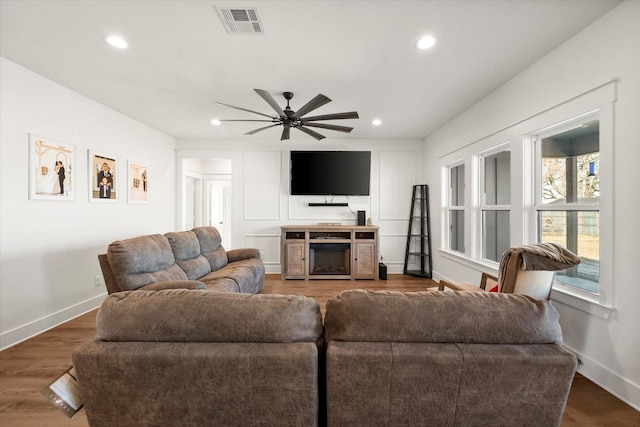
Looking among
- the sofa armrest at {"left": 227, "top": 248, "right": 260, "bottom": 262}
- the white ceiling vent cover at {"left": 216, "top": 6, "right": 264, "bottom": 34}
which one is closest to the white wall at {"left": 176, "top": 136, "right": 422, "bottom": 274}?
the sofa armrest at {"left": 227, "top": 248, "right": 260, "bottom": 262}

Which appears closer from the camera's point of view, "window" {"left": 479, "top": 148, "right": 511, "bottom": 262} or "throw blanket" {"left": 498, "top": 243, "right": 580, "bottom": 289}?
"throw blanket" {"left": 498, "top": 243, "right": 580, "bottom": 289}

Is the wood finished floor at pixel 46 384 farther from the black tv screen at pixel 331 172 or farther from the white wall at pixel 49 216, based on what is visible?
the black tv screen at pixel 331 172

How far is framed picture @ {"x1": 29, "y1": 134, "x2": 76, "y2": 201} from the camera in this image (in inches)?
115

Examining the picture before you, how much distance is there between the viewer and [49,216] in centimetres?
310

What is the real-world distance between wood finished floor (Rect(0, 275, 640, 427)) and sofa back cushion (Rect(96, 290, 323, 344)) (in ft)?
3.77

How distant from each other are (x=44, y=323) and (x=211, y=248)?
185cm

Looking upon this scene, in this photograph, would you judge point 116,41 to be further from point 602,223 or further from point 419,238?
point 419,238

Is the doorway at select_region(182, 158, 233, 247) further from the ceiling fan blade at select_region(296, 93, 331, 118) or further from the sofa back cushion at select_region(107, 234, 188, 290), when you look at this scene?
the ceiling fan blade at select_region(296, 93, 331, 118)

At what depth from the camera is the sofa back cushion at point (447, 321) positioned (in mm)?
1112

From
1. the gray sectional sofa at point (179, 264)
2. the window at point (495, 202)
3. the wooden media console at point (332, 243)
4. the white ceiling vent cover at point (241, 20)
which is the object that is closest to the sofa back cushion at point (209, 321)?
the gray sectional sofa at point (179, 264)

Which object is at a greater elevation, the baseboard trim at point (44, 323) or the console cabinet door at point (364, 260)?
the console cabinet door at point (364, 260)

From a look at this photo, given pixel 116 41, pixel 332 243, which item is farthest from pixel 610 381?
pixel 116 41

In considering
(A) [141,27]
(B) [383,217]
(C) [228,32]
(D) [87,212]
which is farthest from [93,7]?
(B) [383,217]

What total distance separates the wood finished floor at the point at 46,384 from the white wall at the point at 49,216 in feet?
0.84
